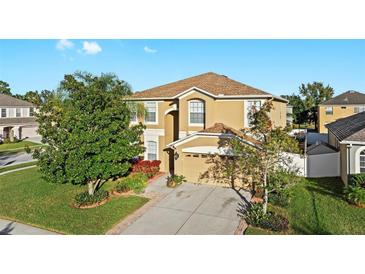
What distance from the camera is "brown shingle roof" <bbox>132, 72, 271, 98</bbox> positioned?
16.8 m

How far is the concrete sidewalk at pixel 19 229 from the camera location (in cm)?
921

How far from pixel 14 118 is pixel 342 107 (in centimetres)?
4935

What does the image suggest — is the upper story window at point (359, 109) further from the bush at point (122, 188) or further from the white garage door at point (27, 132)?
the white garage door at point (27, 132)

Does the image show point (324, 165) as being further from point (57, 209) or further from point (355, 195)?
point (57, 209)

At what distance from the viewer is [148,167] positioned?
17172 millimetres

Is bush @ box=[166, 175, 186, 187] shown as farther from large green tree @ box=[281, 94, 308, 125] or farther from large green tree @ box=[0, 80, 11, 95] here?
large green tree @ box=[0, 80, 11, 95]

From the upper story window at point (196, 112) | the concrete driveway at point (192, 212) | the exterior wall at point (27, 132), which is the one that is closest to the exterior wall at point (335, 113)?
the upper story window at point (196, 112)

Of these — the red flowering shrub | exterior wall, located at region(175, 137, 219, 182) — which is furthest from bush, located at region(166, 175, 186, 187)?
the red flowering shrub

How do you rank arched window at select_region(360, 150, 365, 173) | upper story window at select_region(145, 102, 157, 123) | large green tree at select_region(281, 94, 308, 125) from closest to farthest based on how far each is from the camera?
1. arched window at select_region(360, 150, 365, 173)
2. upper story window at select_region(145, 102, 157, 123)
3. large green tree at select_region(281, 94, 308, 125)

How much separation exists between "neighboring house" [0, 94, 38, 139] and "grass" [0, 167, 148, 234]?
23154mm

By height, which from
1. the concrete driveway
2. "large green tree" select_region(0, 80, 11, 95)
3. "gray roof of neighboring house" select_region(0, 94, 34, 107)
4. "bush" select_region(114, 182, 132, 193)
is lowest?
the concrete driveway

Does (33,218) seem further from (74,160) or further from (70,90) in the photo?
(70,90)

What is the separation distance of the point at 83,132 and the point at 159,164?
816cm
